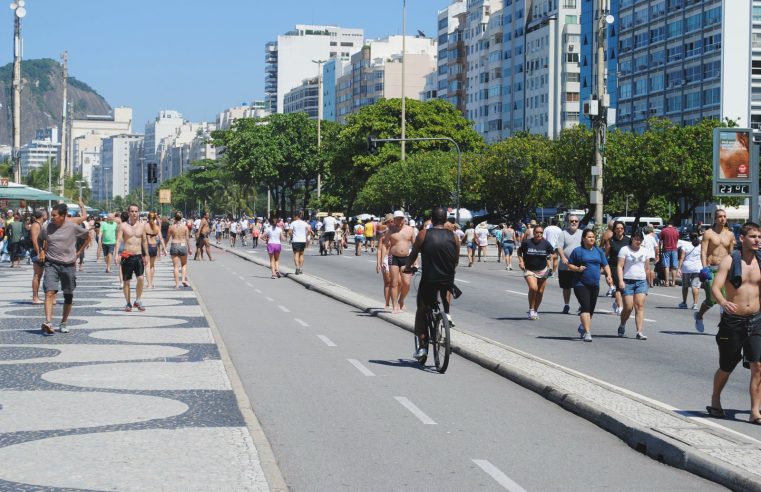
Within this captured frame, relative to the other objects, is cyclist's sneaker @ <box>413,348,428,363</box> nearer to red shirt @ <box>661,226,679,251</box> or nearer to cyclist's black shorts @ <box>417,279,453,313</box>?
cyclist's black shorts @ <box>417,279,453,313</box>

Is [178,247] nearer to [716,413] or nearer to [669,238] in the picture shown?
[669,238]

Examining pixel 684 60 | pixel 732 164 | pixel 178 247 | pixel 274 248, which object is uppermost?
pixel 684 60

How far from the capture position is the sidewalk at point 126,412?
739 cm

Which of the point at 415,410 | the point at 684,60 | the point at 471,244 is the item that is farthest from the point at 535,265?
the point at 684,60

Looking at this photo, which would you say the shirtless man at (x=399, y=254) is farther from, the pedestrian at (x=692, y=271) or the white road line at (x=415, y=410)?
the white road line at (x=415, y=410)

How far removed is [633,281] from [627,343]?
3.95 feet

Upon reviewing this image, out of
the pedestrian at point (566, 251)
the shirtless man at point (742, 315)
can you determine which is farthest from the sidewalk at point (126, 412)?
the pedestrian at point (566, 251)

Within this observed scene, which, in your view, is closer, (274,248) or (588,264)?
(588,264)

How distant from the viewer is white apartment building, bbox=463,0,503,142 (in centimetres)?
13050

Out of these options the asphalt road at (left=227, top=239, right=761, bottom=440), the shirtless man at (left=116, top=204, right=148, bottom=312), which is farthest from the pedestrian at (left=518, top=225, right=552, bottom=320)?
Result: the shirtless man at (left=116, top=204, right=148, bottom=312)

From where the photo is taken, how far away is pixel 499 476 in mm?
7637

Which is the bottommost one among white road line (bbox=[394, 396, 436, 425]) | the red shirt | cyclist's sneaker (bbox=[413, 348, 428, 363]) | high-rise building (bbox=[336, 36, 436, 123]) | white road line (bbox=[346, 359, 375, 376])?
white road line (bbox=[346, 359, 375, 376])

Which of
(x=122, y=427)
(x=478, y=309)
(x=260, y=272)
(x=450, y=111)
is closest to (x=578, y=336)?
(x=478, y=309)

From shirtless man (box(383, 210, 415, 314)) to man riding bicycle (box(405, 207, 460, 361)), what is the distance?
591 cm
